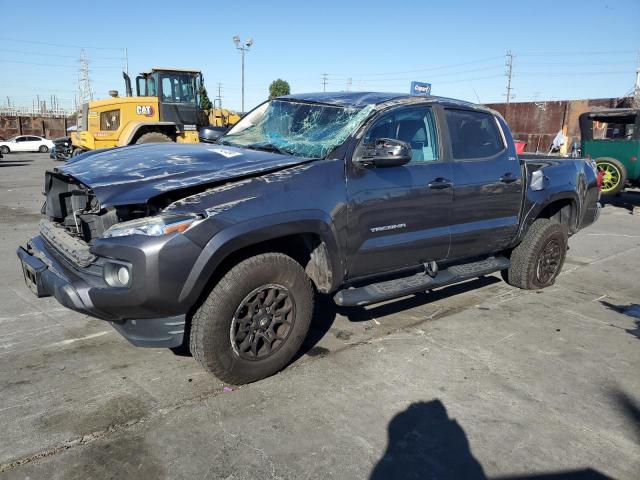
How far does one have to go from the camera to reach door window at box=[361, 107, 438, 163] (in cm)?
399

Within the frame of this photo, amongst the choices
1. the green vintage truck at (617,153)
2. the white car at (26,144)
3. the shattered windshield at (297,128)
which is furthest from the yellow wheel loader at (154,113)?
the white car at (26,144)

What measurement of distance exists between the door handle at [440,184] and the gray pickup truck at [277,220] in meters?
0.01

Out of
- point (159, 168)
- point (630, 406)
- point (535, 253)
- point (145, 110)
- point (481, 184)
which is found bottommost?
point (630, 406)

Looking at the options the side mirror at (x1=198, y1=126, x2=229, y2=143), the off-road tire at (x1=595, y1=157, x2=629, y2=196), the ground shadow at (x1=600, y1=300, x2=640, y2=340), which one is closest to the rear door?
the ground shadow at (x1=600, y1=300, x2=640, y2=340)

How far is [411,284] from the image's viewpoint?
4000 mm

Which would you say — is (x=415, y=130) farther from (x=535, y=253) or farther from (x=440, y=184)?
(x=535, y=253)

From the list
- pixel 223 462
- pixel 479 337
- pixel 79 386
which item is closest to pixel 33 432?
pixel 79 386

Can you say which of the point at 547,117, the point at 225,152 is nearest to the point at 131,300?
the point at 225,152

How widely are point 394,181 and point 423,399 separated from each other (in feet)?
5.01

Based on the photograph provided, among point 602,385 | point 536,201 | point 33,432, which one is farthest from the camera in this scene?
point 536,201

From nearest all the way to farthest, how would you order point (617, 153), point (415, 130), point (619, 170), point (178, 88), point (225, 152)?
point (225, 152)
point (415, 130)
point (619, 170)
point (617, 153)
point (178, 88)

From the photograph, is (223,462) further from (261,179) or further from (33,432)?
(261,179)

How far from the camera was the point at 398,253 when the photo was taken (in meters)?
3.90

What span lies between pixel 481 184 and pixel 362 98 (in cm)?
128
